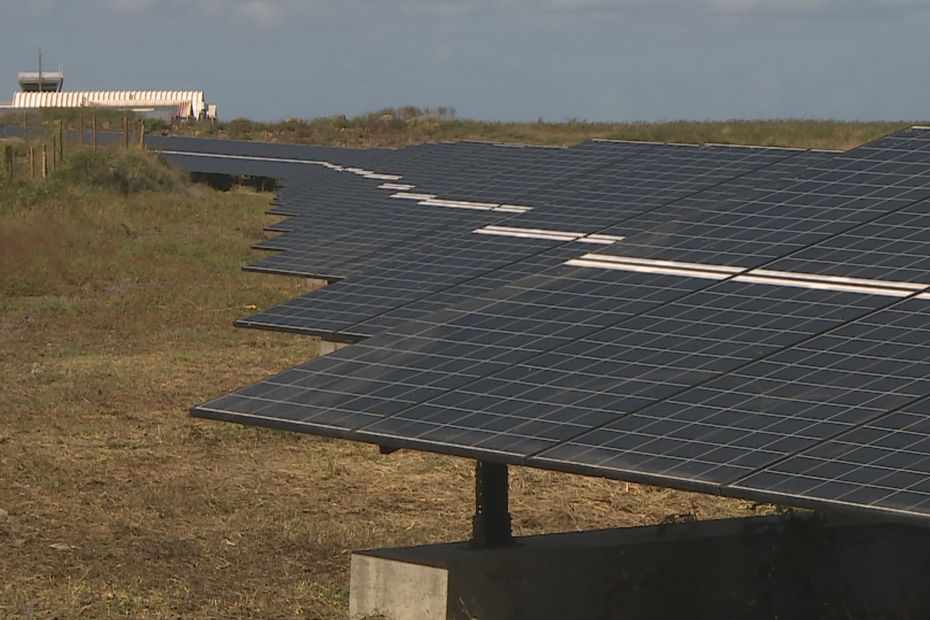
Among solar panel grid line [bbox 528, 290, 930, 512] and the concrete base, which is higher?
solar panel grid line [bbox 528, 290, 930, 512]

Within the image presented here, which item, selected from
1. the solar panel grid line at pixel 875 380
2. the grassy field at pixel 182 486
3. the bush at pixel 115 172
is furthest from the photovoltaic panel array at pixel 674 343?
the bush at pixel 115 172

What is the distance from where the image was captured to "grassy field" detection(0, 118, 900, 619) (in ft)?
48.3

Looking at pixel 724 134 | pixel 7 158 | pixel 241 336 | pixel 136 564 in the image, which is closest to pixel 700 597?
pixel 136 564

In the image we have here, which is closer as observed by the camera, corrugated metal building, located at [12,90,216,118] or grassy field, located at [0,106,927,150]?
grassy field, located at [0,106,927,150]

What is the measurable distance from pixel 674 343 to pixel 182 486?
878cm

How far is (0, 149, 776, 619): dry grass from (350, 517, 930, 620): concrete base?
1.02 metres

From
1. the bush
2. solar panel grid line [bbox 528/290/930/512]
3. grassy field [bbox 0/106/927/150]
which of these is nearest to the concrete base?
solar panel grid line [bbox 528/290/930/512]

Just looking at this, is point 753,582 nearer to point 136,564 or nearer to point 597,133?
point 136,564

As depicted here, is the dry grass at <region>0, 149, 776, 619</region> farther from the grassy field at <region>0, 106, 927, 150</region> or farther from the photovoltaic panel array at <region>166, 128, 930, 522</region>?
the grassy field at <region>0, 106, 927, 150</region>

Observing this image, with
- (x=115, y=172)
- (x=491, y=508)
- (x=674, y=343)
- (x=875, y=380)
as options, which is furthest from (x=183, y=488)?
(x=115, y=172)

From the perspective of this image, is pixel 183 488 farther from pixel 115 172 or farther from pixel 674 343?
pixel 115 172

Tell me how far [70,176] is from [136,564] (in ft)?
124

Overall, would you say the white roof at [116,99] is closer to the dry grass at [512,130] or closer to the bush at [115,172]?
the dry grass at [512,130]

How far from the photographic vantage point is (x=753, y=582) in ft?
45.0
